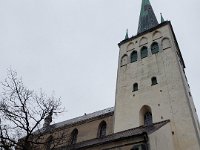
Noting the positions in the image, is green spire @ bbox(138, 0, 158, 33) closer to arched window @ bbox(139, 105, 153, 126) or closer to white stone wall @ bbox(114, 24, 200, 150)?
white stone wall @ bbox(114, 24, 200, 150)

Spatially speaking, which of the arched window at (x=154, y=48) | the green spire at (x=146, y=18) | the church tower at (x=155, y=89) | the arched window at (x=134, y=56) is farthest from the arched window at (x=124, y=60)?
the green spire at (x=146, y=18)

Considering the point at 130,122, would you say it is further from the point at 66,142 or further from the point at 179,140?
the point at 66,142

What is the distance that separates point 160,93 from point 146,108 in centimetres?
188

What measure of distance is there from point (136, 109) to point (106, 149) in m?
6.56

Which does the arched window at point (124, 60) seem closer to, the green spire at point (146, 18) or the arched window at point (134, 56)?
the arched window at point (134, 56)

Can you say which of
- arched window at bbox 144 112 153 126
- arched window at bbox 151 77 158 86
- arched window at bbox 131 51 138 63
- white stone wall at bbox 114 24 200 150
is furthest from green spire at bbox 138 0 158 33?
arched window at bbox 144 112 153 126

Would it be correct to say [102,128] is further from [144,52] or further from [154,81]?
[144,52]

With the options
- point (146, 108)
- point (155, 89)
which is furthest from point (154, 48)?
point (146, 108)

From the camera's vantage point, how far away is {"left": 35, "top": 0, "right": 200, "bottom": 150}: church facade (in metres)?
18.8

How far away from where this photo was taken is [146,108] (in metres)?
24.0

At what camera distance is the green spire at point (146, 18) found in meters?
36.2

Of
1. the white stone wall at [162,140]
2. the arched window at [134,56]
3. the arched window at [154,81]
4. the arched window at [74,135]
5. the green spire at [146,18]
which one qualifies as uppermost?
the green spire at [146,18]

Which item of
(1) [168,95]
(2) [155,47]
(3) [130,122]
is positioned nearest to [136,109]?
(3) [130,122]

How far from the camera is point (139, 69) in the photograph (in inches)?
1089
